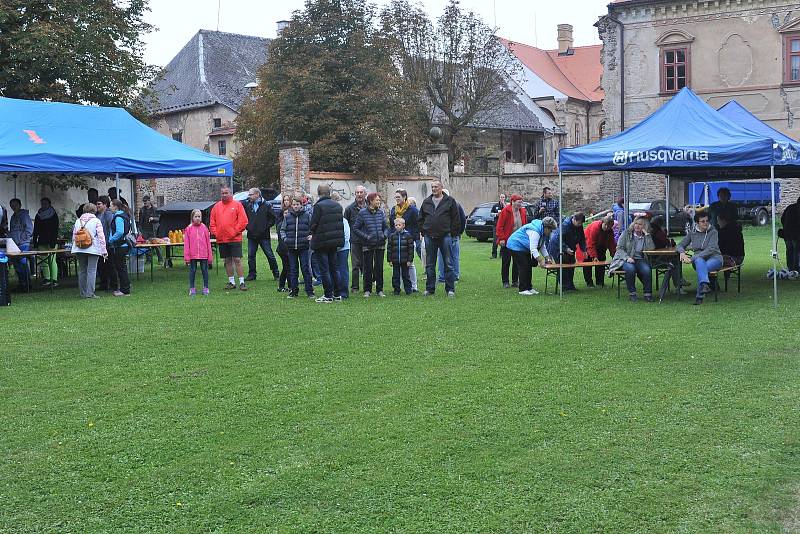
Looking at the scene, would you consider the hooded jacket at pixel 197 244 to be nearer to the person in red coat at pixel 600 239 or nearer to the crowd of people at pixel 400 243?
the crowd of people at pixel 400 243

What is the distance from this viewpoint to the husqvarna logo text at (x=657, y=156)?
12414 mm

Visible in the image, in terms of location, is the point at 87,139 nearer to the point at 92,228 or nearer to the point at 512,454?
the point at 92,228

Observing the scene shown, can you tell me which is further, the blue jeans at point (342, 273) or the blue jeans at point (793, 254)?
the blue jeans at point (793, 254)

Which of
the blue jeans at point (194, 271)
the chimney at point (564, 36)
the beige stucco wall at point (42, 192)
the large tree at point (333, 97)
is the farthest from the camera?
the chimney at point (564, 36)

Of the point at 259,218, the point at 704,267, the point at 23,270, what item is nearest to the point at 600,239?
the point at 704,267

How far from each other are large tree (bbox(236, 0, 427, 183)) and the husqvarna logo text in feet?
60.5

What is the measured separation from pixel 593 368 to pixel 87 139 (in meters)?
11.6

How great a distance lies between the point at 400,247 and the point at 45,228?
8428mm

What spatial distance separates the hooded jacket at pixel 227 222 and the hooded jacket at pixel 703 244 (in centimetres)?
728

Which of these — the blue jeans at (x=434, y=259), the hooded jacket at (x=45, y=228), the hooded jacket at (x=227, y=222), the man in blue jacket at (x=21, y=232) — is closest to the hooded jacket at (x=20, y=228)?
the man in blue jacket at (x=21, y=232)

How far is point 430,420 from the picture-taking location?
670cm

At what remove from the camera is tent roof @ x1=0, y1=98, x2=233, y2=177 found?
15055mm

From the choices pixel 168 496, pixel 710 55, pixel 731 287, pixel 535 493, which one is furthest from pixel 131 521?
pixel 710 55

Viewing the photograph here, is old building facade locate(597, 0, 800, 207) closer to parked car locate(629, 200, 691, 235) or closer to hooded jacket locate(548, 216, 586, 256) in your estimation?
parked car locate(629, 200, 691, 235)
